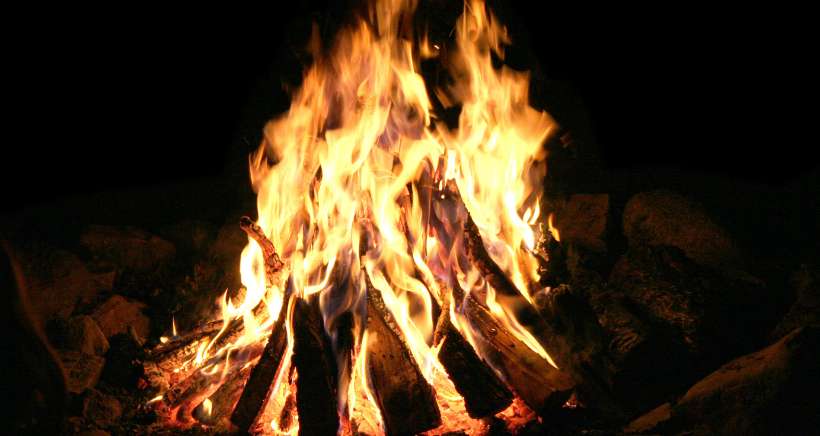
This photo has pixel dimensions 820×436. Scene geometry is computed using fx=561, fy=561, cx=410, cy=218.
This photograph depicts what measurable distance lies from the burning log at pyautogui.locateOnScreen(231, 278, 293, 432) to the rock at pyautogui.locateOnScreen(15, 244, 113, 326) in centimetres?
143

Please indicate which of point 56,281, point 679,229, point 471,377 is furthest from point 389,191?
point 56,281

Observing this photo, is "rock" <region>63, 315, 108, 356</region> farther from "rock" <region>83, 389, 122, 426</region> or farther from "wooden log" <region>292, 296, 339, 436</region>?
"wooden log" <region>292, 296, 339, 436</region>

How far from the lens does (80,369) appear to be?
2.74 m

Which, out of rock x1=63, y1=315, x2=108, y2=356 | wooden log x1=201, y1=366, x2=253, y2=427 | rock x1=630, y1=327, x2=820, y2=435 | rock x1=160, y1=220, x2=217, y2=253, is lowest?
rock x1=630, y1=327, x2=820, y2=435

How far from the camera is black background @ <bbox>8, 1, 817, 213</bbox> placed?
4.70 meters

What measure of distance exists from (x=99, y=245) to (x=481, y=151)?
2674mm

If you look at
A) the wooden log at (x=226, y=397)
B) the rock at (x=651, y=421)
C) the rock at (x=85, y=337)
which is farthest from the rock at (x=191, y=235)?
the rock at (x=651, y=421)

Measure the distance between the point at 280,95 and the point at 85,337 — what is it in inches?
106

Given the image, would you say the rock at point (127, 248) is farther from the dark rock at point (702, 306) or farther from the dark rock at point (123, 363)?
the dark rock at point (702, 306)

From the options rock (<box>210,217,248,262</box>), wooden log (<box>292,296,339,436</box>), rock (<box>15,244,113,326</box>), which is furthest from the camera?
rock (<box>210,217,248,262</box>)

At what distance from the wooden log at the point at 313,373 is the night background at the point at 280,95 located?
2637 mm

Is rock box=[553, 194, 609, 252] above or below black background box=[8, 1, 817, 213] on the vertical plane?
below

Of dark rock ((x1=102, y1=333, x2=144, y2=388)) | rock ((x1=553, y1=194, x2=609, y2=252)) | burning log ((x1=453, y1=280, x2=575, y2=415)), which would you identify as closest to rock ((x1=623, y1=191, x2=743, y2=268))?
rock ((x1=553, y1=194, x2=609, y2=252))

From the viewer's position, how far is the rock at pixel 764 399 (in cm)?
208
